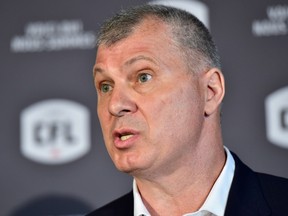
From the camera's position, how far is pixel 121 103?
47.1 inches

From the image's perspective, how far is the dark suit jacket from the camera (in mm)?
1248

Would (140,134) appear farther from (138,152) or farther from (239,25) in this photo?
(239,25)

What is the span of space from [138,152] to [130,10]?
0.31 metres

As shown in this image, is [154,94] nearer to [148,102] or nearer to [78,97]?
[148,102]

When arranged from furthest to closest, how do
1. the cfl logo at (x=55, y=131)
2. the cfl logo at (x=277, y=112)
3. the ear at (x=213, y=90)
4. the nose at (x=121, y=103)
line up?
the cfl logo at (x=55, y=131)
the cfl logo at (x=277, y=112)
the ear at (x=213, y=90)
the nose at (x=121, y=103)

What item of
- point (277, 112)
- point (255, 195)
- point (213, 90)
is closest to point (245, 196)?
point (255, 195)

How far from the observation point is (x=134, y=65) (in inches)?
48.5

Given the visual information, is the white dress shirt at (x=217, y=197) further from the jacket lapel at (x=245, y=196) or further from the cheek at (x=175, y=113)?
the cheek at (x=175, y=113)

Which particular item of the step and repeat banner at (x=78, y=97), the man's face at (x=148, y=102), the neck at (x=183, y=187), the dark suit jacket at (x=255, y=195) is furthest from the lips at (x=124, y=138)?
the step and repeat banner at (x=78, y=97)

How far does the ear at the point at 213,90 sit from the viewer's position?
51.3 inches

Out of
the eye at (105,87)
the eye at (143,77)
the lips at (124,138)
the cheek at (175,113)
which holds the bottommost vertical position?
the lips at (124,138)

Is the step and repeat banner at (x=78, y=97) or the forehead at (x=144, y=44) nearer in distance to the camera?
the forehead at (x=144, y=44)

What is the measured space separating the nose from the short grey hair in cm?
12

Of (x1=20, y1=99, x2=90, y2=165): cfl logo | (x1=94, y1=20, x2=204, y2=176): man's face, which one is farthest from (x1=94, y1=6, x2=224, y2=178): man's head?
(x1=20, y1=99, x2=90, y2=165): cfl logo
